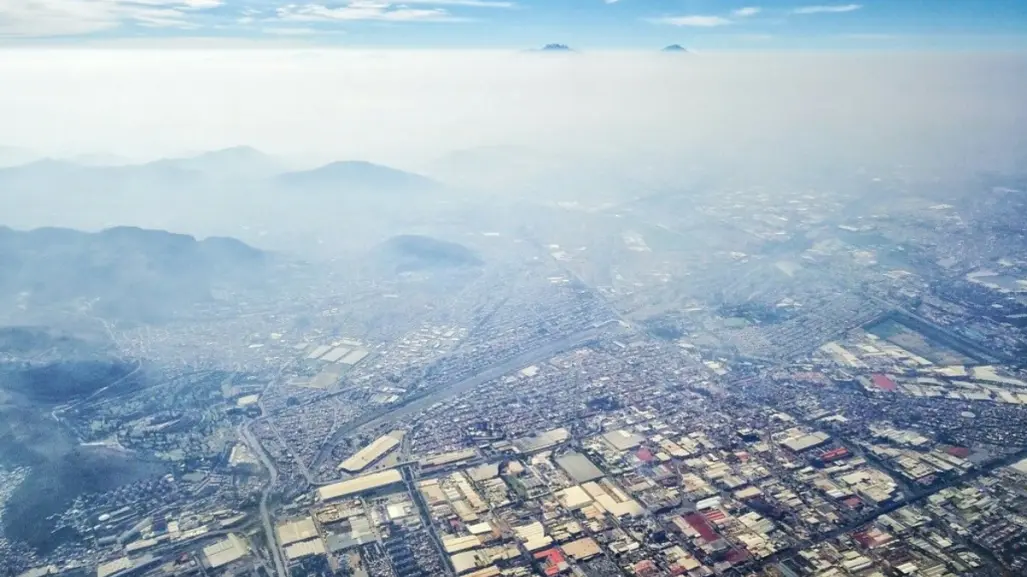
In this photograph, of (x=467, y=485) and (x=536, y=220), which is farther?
(x=536, y=220)

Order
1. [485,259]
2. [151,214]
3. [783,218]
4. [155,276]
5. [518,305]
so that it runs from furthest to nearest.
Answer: [151,214], [783,218], [485,259], [155,276], [518,305]

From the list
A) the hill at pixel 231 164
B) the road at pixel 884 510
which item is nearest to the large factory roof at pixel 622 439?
the road at pixel 884 510

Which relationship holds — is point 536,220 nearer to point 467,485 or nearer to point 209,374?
point 209,374

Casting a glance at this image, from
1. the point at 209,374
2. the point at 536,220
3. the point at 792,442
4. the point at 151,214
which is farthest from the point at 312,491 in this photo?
the point at 151,214

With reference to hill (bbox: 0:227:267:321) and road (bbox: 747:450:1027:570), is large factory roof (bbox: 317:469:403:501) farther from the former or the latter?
hill (bbox: 0:227:267:321)

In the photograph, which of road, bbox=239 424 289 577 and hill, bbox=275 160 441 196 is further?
hill, bbox=275 160 441 196

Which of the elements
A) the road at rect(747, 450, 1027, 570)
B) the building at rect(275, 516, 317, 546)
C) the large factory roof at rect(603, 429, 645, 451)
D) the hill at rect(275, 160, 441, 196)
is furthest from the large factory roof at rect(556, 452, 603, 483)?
the hill at rect(275, 160, 441, 196)

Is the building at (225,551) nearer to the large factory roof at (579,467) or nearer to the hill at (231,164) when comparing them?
the large factory roof at (579,467)
